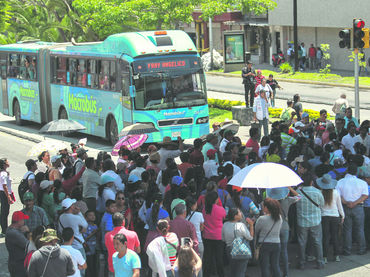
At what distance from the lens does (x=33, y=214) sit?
1130 cm

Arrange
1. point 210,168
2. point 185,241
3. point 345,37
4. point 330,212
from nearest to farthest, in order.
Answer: point 185,241 → point 330,212 → point 210,168 → point 345,37

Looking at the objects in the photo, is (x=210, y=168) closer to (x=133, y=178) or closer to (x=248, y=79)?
(x=133, y=178)

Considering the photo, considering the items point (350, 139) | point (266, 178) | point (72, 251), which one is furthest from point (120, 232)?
point (350, 139)

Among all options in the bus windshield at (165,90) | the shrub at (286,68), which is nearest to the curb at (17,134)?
the bus windshield at (165,90)

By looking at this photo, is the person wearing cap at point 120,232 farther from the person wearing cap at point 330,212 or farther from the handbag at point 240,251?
the person wearing cap at point 330,212

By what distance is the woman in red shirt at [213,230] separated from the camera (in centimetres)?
1062

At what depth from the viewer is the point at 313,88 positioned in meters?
38.2

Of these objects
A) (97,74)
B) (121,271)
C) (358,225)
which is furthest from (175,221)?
(97,74)

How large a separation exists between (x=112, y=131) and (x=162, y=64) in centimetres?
322

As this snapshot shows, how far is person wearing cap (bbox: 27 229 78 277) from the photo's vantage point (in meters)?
8.72

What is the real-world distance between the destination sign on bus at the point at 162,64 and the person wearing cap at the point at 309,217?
36.2 ft

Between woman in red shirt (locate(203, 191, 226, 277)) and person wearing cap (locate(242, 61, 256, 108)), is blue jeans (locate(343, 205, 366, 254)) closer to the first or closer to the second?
woman in red shirt (locate(203, 191, 226, 277))

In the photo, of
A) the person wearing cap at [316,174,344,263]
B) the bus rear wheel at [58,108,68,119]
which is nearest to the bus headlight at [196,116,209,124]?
the bus rear wheel at [58,108,68,119]

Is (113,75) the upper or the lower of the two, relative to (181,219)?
upper
